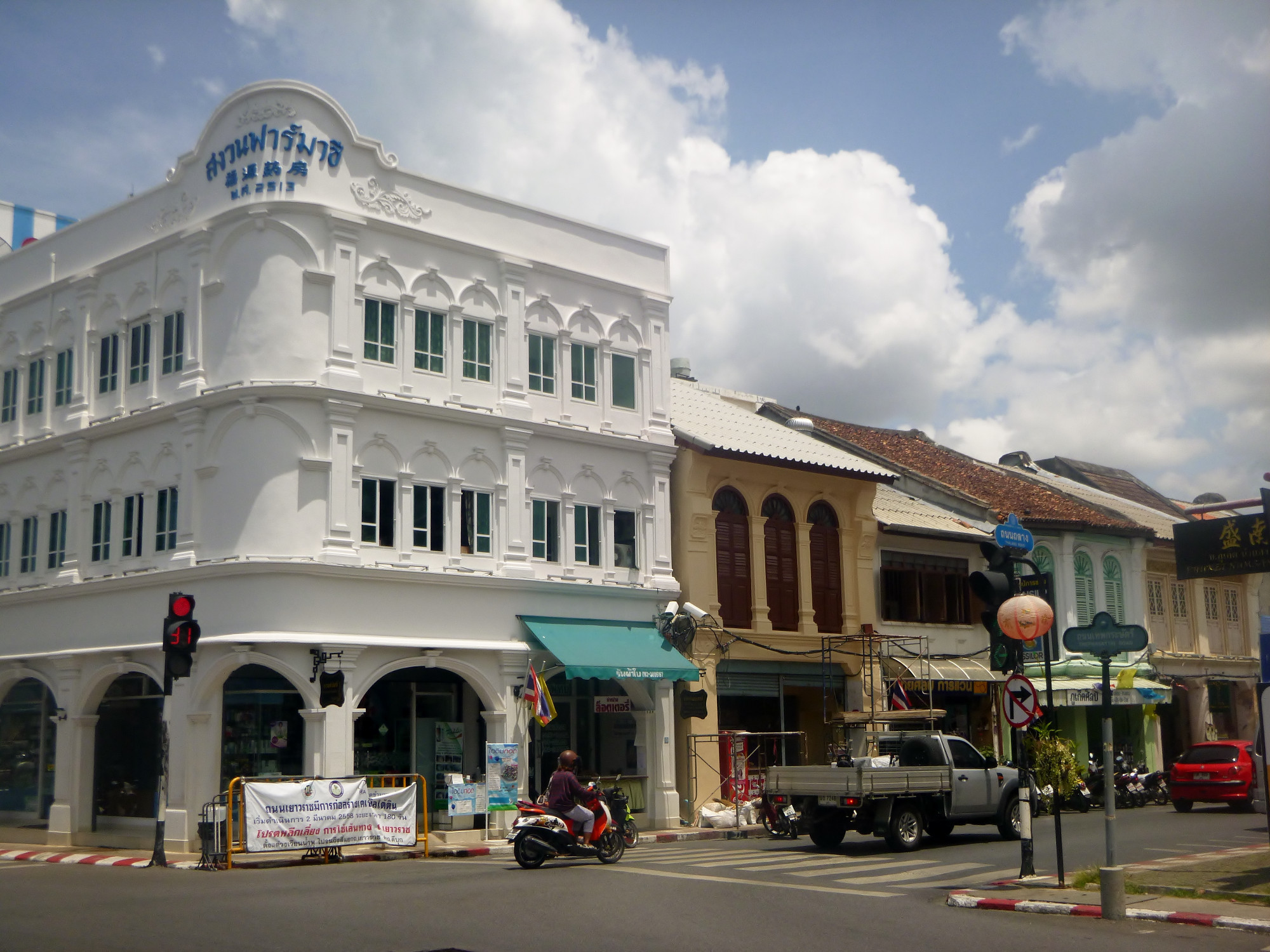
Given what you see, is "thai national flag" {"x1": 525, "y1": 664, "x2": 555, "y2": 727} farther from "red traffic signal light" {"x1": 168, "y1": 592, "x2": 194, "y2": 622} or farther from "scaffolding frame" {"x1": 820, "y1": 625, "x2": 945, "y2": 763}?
"scaffolding frame" {"x1": 820, "y1": 625, "x2": 945, "y2": 763}

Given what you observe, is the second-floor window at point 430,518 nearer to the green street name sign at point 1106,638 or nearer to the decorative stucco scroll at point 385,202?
the decorative stucco scroll at point 385,202

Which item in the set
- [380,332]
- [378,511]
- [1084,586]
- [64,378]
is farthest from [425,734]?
[1084,586]

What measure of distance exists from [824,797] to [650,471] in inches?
403

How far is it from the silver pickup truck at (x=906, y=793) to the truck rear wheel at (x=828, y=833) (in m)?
0.01

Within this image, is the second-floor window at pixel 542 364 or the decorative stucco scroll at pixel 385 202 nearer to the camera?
the decorative stucco scroll at pixel 385 202

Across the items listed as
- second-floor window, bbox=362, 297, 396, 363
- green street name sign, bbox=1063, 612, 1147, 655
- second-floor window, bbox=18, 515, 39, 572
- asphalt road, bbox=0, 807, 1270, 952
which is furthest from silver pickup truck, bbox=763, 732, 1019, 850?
second-floor window, bbox=18, 515, 39, 572

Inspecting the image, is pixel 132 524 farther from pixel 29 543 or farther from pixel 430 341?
pixel 430 341

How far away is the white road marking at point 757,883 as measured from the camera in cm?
1544

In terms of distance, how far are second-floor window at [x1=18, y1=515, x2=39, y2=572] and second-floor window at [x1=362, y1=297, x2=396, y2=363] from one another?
9231mm

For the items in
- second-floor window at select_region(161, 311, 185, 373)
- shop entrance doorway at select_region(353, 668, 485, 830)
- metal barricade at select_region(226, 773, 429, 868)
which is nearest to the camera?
metal barricade at select_region(226, 773, 429, 868)

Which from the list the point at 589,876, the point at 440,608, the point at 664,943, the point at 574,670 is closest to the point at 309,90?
the point at 440,608

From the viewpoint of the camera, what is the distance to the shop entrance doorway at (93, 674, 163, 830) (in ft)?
83.1

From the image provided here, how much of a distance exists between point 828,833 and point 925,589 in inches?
570

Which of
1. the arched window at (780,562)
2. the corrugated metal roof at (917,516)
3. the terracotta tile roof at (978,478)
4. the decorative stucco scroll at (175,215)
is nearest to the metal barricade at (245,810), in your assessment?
the arched window at (780,562)
